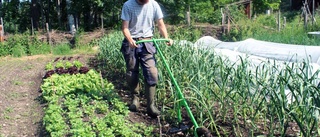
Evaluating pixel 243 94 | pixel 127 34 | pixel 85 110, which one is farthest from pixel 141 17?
pixel 243 94

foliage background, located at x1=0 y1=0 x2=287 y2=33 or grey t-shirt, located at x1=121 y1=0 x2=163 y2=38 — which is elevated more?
foliage background, located at x1=0 y1=0 x2=287 y2=33

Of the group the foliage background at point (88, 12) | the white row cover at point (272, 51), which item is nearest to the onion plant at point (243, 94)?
the white row cover at point (272, 51)

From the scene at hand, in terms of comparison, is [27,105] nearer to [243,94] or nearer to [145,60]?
[145,60]

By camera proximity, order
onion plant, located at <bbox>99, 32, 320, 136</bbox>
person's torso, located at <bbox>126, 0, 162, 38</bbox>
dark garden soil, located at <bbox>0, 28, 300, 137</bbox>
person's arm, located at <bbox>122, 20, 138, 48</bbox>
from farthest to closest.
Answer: person's torso, located at <bbox>126, 0, 162, 38</bbox> → dark garden soil, located at <bbox>0, 28, 300, 137</bbox> → person's arm, located at <bbox>122, 20, 138, 48</bbox> → onion plant, located at <bbox>99, 32, 320, 136</bbox>

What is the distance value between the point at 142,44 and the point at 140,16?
1.03ft

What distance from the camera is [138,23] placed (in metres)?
4.29

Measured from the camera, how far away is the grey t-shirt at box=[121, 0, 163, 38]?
4203 millimetres

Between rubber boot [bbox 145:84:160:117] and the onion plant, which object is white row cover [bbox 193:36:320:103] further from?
rubber boot [bbox 145:84:160:117]

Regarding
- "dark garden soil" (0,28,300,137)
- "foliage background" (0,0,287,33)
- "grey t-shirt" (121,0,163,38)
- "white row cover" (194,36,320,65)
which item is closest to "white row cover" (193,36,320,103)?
"white row cover" (194,36,320,65)

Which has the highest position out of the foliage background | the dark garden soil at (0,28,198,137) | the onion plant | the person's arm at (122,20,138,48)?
the foliage background

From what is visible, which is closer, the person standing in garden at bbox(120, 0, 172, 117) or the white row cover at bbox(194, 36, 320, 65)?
the person standing in garden at bbox(120, 0, 172, 117)

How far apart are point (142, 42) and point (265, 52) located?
143 inches

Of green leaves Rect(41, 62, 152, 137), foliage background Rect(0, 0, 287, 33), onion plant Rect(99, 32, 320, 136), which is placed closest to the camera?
onion plant Rect(99, 32, 320, 136)

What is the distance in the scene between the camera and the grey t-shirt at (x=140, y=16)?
420 cm
